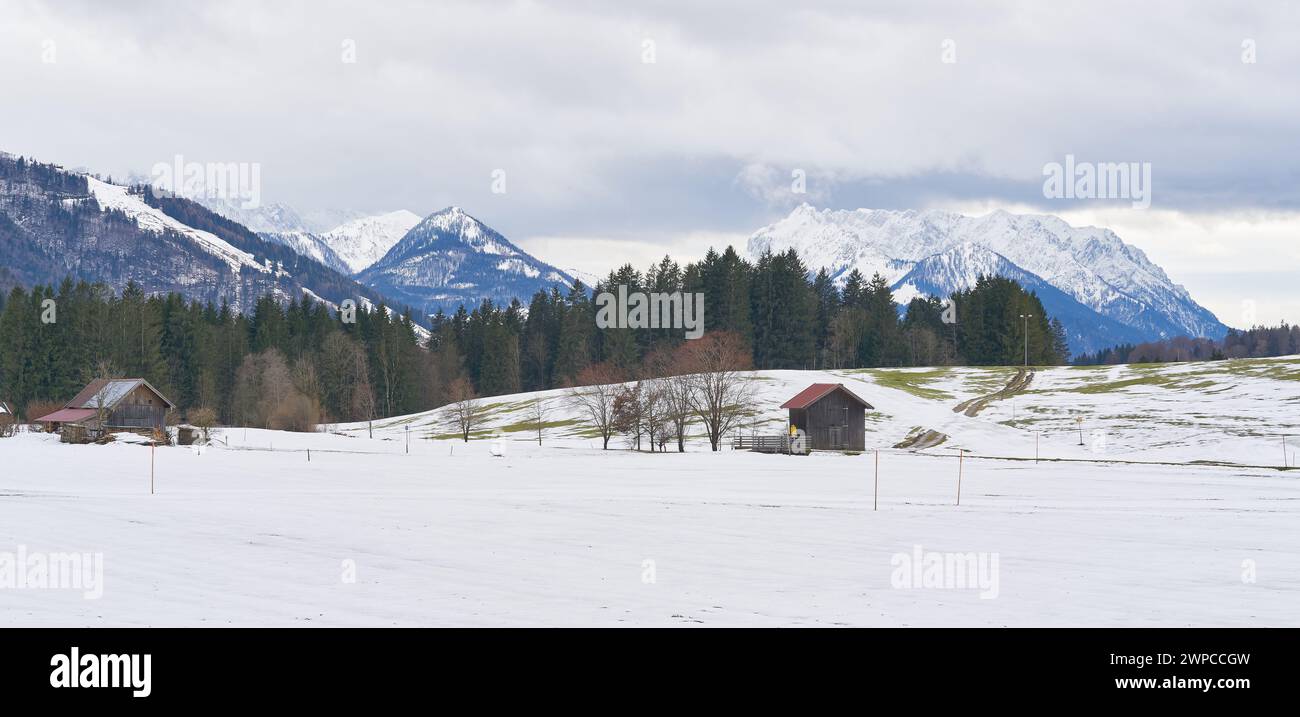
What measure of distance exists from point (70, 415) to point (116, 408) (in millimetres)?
4576

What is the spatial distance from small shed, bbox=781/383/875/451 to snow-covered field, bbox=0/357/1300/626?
15.2 meters

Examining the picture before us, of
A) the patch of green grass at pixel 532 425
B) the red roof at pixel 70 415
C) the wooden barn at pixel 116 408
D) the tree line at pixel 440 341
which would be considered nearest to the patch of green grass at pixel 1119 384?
the tree line at pixel 440 341

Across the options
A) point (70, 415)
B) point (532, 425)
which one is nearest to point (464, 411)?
point (532, 425)

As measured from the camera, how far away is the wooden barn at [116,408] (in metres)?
98.8

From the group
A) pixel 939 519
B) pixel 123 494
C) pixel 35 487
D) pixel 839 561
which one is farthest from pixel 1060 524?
pixel 35 487

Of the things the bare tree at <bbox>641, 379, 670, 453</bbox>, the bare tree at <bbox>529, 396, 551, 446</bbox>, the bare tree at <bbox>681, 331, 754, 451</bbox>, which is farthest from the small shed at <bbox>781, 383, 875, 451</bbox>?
the bare tree at <bbox>529, 396, 551, 446</bbox>

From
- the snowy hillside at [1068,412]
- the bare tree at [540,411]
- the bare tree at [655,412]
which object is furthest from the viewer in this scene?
the bare tree at [540,411]

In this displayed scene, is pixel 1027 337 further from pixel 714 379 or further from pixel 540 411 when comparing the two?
pixel 714 379

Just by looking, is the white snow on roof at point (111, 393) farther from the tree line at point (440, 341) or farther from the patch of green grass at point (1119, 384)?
the patch of green grass at point (1119, 384)

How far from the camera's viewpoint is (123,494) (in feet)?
137

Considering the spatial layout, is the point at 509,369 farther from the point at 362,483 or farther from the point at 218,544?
the point at 218,544

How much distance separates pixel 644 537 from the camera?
31.0 meters

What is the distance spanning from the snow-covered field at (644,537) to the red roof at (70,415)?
73.0 ft
